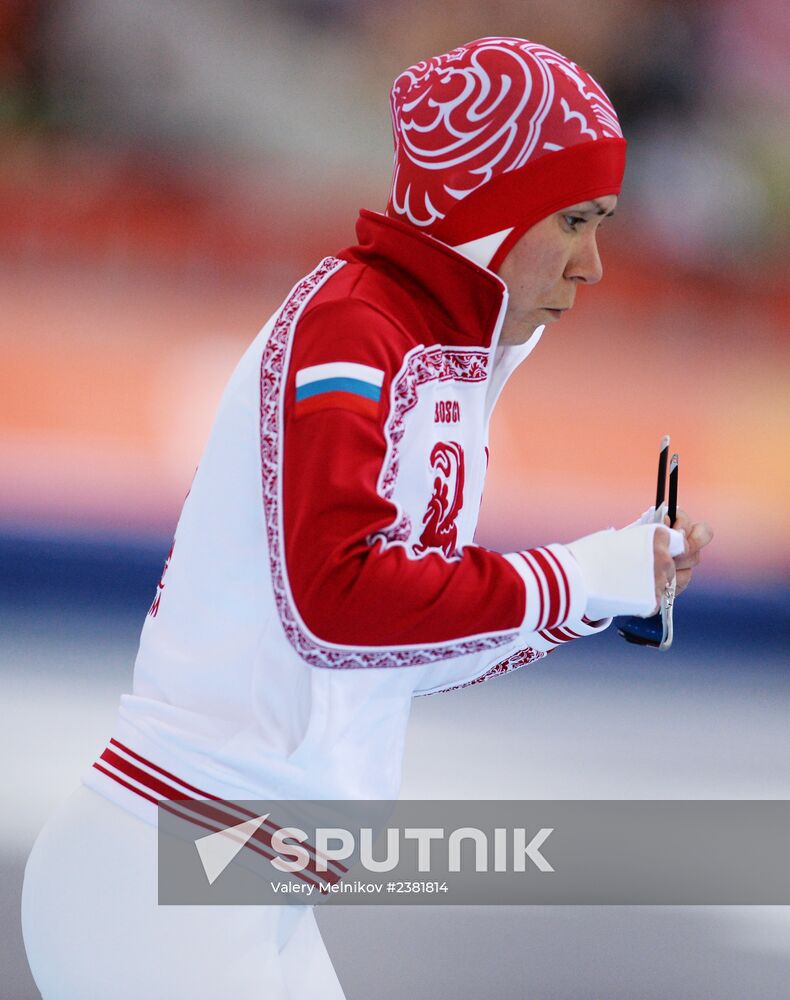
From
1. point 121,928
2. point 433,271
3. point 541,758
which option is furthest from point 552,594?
point 541,758

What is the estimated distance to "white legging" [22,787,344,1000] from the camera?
51.8 inches

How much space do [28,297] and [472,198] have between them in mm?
3748

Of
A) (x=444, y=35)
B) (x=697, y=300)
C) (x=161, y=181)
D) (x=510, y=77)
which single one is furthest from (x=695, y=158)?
(x=510, y=77)

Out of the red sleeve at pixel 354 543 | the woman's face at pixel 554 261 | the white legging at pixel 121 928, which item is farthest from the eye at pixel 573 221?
the white legging at pixel 121 928

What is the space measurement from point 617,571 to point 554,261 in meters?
0.33

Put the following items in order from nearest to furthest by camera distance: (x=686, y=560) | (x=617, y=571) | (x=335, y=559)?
(x=335, y=559) < (x=617, y=571) < (x=686, y=560)

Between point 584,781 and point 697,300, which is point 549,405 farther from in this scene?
point 584,781

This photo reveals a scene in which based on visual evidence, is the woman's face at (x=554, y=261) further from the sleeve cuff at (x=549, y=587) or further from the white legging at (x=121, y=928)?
the white legging at (x=121, y=928)

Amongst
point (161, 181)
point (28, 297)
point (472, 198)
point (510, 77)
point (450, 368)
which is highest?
point (161, 181)

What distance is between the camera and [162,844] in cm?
134

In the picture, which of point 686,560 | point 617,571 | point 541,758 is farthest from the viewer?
point 541,758

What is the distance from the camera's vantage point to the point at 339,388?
3.95 feet

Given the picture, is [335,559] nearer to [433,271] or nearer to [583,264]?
[433,271]

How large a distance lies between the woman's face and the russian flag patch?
0.27m
